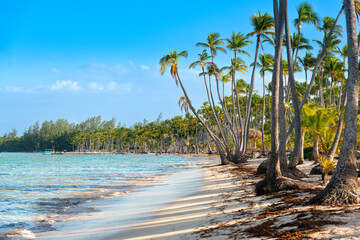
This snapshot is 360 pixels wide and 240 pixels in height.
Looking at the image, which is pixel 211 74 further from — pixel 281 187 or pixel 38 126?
pixel 38 126

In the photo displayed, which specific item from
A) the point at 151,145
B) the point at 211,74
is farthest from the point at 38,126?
the point at 211,74

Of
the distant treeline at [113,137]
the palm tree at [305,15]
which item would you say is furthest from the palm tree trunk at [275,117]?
the distant treeline at [113,137]

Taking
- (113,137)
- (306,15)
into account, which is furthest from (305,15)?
(113,137)

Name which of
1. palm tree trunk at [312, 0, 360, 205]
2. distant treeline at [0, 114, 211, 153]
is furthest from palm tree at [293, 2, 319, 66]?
distant treeline at [0, 114, 211, 153]

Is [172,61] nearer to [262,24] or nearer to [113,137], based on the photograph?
[262,24]

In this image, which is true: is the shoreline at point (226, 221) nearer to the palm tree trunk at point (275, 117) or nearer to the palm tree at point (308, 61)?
the palm tree trunk at point (275, 117)

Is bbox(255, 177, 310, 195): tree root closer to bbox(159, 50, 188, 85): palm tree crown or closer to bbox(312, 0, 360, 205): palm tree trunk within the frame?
bbox(312, 0, 360, 205): palm tree trunk

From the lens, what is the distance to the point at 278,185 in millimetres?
8930

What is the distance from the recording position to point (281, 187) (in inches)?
349

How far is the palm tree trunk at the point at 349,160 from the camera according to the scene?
605 centimetres

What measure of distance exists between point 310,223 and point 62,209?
29.3 ft

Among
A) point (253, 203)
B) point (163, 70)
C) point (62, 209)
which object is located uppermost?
point (163, 70)

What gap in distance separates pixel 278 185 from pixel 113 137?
450ft

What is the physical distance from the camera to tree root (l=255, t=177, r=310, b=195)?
8.71 m
